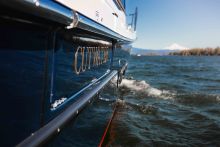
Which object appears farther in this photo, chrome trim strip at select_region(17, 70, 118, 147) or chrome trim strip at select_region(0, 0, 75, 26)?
chrome trim strip at select_region(17, 70, 118, 147)

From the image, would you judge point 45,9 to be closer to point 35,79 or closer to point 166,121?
point 35,79

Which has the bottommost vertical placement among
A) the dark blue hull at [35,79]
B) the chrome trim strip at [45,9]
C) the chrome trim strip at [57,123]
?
the chrome trim strip at [57,123]

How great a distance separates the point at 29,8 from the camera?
136 cm

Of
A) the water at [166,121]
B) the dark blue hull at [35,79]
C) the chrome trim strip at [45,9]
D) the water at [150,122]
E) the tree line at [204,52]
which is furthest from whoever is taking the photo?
the tree line at [204,52]

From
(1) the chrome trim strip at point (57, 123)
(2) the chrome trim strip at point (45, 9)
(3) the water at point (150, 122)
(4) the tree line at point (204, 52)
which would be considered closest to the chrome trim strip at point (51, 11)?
(2) the chrome trim strip at point (45, 9)

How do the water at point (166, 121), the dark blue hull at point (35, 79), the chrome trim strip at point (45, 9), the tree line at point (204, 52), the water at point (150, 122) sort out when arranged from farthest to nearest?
the tree line at point (204, 52)
the water at point (166, 121)
the water at point (150, 122)
the dark blue hull at point (35, 79)
the chrome trim strip at point (45, 9)

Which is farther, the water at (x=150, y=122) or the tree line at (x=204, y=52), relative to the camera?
the tree line at (x=204, y=52)

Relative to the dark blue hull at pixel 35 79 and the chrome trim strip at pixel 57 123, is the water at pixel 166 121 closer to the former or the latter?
the chrome trim strip at pixel 57 123

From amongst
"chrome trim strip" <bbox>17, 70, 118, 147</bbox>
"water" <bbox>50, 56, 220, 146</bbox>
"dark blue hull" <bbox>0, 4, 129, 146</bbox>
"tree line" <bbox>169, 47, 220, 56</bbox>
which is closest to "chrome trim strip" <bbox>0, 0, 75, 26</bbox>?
"dark blue hull" <bbox>0, 4, 129, 146</bbox>

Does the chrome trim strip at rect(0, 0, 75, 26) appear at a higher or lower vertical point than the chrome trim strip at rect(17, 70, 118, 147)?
higher

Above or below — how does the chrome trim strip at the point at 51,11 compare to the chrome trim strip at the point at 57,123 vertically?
above

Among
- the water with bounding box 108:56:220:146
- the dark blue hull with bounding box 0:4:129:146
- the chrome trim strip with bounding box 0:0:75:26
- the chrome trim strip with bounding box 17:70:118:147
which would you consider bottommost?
the water with bounding box 108:56:220:146

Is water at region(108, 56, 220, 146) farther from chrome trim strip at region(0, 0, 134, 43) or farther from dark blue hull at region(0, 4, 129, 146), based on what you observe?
chrome trim strip at region(0, 0, 134, 43)

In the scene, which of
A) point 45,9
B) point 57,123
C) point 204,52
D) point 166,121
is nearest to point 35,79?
point 57,123
